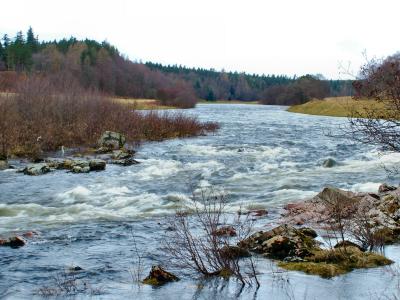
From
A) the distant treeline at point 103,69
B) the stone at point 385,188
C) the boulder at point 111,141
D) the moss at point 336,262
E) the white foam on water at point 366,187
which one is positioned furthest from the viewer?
the distant treeline at point 103,69

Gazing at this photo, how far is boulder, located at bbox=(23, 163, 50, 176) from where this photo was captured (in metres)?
20.4

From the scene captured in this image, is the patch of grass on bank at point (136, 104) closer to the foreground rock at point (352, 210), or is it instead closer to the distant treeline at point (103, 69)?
the distant treeline at point (103, 69)

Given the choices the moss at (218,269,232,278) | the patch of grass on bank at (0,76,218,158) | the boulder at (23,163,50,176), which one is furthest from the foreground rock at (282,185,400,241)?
the patch of grass on bank at (0,76,218,158)

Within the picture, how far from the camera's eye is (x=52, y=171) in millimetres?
21266

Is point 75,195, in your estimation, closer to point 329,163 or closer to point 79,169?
point 79,169

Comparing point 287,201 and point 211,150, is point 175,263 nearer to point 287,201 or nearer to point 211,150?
point 287,201

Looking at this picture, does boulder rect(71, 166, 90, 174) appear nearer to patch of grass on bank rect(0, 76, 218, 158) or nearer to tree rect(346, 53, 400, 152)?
patch of grass on bank rect(0, 76, 218, 158)

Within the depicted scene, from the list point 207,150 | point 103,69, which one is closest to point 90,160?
point 207,150

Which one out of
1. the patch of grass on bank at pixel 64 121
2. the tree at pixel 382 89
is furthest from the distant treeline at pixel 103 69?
the tree at pixel 382 89

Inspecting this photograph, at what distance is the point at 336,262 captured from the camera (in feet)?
28.9

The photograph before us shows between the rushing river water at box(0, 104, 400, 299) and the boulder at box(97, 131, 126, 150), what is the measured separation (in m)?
1.74

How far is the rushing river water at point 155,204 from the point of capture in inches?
306

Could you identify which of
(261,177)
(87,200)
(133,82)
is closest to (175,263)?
(87,200)

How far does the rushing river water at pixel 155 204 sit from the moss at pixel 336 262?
0.24 m
